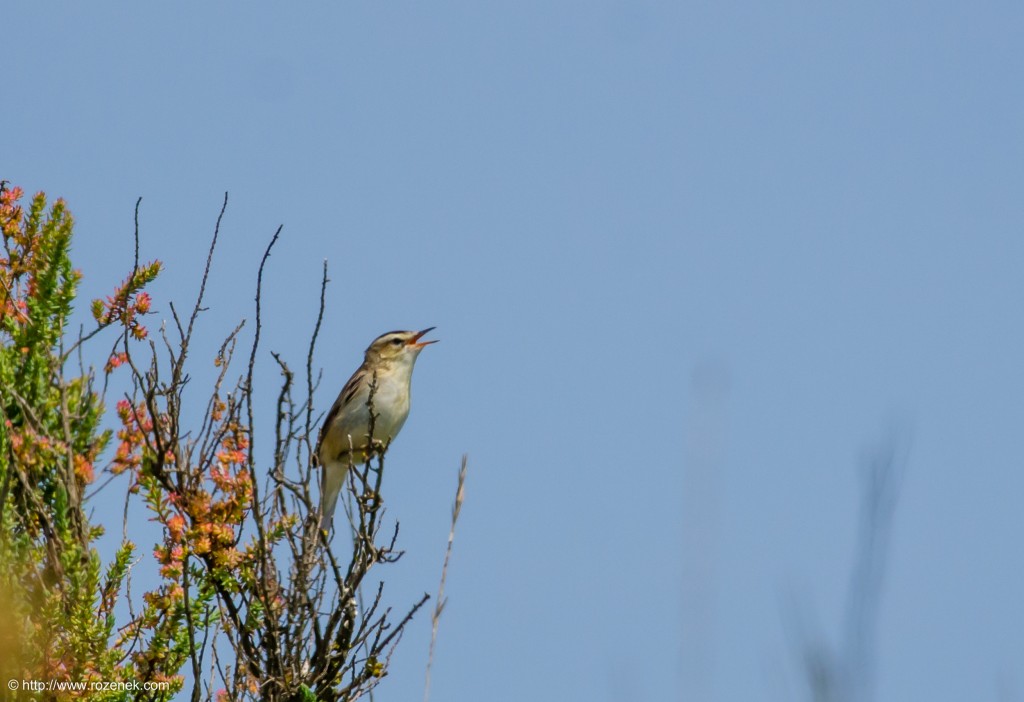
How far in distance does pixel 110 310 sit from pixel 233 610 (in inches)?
49.7

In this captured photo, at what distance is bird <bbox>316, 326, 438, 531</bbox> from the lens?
24.4 feet

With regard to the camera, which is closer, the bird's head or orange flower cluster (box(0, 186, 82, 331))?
orange flower cluster (box(0, 186, 82, 331))

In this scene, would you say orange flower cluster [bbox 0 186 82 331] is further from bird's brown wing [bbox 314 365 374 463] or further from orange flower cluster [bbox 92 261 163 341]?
bird's brown wing [bbox 314 365 374 463]

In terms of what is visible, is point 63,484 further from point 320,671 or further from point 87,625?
point 320,671

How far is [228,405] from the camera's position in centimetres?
496

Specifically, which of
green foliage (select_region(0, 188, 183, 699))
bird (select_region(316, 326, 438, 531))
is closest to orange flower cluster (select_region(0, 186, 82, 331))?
green foliage (select_region(0, 188, 183, 699))

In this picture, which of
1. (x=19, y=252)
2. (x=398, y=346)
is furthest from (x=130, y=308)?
(x=398, y=346)

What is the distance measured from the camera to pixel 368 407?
24.0ft

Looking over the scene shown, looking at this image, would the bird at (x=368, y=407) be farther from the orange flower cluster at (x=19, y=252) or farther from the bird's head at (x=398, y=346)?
the orange flower cluster at (x=19, y=252)

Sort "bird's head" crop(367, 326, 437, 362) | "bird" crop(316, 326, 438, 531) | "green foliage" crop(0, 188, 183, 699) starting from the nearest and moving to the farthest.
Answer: "green foliage" crop(0, 188, 183, 699) < "bird" crop(316, 326, 438, 531) < "bird's head" crop(367, 326, 437, 362)

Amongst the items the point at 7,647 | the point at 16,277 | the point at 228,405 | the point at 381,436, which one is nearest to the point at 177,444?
the point at 228,405

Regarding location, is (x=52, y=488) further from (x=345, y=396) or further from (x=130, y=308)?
(x=345, y=396)

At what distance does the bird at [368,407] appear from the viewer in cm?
744

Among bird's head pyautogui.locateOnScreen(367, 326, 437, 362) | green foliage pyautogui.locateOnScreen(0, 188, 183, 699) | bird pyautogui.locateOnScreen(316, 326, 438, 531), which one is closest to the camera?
green foliage pyautogui.locateOnScreen(0, 188, 183, 699)
